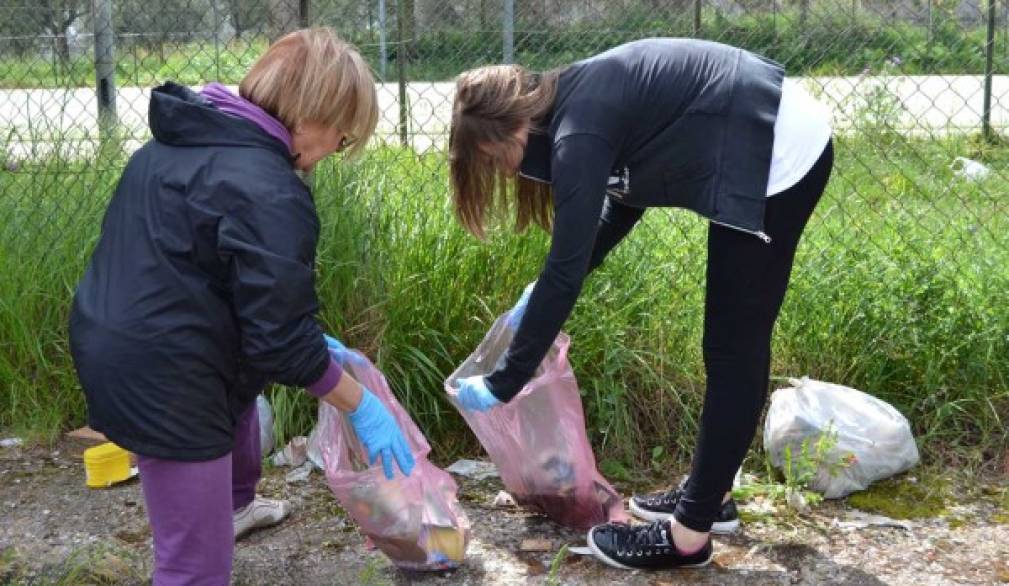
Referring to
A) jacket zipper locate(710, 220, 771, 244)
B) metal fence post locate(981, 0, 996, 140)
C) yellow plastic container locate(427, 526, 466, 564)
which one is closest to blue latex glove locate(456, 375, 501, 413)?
yellow plastic container locate(427, 526, 466, 564)

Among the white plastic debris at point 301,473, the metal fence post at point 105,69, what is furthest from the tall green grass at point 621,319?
the metal fence post at point 105,69

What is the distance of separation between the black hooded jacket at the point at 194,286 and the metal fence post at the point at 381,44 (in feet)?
5.30

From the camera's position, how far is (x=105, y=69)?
403cm

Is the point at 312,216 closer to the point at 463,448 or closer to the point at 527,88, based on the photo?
the point at 527,88

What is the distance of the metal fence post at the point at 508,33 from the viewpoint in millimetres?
3729

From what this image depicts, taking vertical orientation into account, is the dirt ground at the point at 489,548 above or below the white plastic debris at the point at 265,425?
below

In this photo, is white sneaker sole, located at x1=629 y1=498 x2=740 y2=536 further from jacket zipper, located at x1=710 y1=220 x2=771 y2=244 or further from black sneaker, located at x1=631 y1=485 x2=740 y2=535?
jacket zipper, located at x1=710 y1=220 x2=771 y2=244

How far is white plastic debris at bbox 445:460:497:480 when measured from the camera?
11.3 feet

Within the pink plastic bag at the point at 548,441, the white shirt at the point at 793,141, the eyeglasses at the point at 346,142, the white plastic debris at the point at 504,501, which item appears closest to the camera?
the eyeglasses at the point at 346,142

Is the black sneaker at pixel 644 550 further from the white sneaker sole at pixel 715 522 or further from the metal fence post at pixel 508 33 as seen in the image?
the metal fence post at pixel 508 33

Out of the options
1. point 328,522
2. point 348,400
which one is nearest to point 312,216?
point 348,400

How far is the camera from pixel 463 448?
357 centimetres

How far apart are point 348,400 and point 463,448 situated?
132cm

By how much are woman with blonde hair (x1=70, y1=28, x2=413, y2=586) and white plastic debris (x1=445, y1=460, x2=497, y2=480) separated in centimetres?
125
